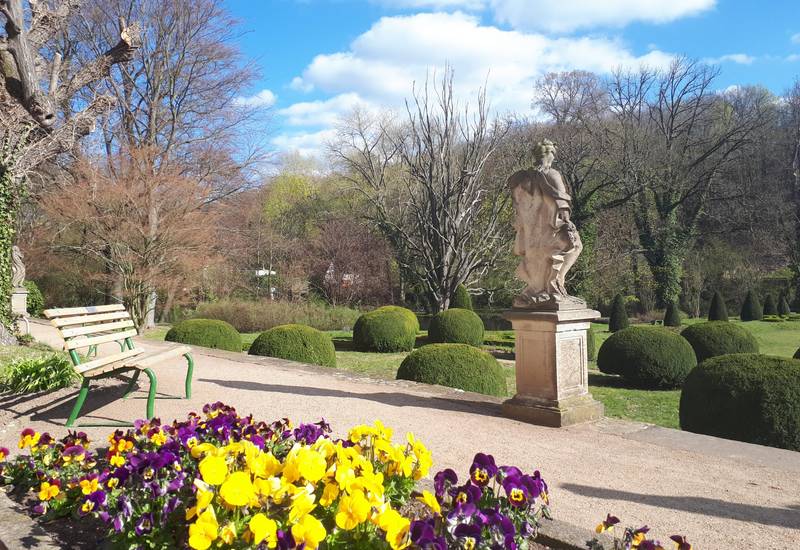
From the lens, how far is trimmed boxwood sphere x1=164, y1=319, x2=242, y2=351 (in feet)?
38.2

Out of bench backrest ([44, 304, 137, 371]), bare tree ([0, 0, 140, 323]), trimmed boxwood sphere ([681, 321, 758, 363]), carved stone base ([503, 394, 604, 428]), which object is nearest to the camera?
carved stone base ([503, 394, 604, 428])

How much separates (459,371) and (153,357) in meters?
3.63

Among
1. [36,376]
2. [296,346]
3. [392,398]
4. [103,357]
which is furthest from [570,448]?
[296,346]

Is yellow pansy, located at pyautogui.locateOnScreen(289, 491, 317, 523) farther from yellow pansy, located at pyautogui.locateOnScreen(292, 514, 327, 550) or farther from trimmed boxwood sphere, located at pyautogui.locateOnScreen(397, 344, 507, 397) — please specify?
trimmed boxwood sphere, located at pyautogui.locateOnScreen(397, 344, 507, 397)

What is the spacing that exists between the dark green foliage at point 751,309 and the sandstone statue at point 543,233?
2066 centimetres

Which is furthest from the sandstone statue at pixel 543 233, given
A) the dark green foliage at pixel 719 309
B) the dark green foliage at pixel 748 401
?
the dark green foliage at pixel 719 309

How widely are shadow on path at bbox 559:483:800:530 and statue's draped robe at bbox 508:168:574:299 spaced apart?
1989 mm

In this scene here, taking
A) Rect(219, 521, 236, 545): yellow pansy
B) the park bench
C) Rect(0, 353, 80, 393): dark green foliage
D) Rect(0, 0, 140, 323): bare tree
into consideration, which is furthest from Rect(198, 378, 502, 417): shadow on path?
Rect(0, 0, 140, 323): bare tree

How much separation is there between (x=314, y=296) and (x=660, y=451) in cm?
2129

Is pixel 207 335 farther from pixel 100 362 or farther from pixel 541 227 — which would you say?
pixel 541 227

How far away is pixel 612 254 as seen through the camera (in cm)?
2583

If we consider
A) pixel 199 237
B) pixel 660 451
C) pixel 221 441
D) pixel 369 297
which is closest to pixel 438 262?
pixel 369 297

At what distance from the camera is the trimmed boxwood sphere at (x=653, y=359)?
33.1 feet

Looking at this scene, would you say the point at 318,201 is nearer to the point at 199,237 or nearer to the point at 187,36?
the point at 187,36
